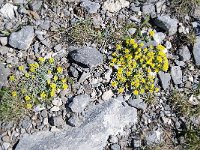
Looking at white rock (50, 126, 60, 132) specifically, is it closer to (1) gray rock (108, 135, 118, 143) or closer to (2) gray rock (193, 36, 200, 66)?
(1) gray rock (108, 135, 118, 143)

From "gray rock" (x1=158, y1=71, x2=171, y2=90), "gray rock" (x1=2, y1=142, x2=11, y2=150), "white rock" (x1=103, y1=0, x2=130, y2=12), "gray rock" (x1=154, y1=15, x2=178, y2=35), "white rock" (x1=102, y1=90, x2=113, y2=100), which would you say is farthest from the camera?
"white rock" (x1=103, y1=0, x2=130, y2=12)

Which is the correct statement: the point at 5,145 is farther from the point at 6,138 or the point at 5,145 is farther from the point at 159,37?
the point at 159,37

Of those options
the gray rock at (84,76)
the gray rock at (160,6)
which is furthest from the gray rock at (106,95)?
the gray rock at (160,6)

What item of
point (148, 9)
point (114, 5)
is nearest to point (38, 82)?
point (114, 5)

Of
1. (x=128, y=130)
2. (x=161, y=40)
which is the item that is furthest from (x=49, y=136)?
(x=161, y=40)

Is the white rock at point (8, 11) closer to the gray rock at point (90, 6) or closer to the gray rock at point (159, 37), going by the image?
the gray rock at point (90, 6)

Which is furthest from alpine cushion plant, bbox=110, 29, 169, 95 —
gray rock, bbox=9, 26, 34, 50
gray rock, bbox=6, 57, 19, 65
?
gray rock, bbox=6, 57, 19, 65
